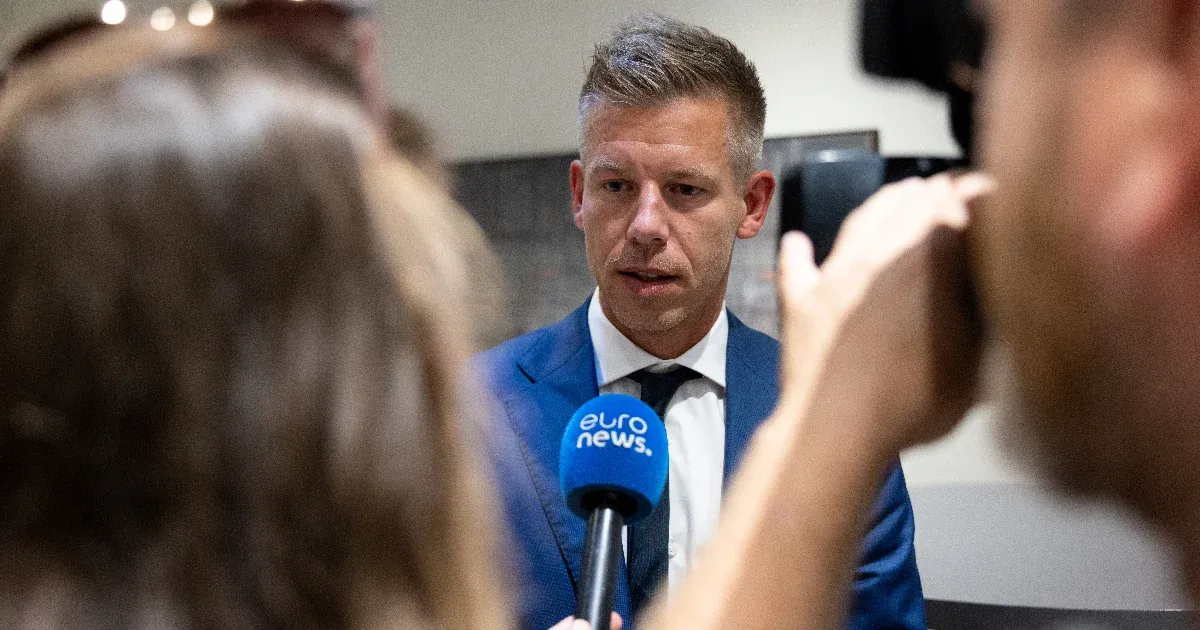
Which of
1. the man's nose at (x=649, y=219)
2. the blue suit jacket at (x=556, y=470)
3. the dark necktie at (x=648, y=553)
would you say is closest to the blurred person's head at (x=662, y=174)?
the man's nose at (x=649, y=219)

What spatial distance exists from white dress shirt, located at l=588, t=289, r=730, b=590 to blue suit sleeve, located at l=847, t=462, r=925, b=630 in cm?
26

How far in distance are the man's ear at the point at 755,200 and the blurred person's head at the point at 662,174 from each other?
94 millimetres

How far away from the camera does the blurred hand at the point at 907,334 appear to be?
24.4 inches

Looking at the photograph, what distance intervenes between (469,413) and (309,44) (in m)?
0.24

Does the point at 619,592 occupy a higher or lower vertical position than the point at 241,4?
lower

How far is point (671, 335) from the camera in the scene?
1.90m

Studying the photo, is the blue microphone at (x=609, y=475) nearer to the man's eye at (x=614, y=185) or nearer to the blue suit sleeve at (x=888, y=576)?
the blue suit sleeve at (x=888, y=576)

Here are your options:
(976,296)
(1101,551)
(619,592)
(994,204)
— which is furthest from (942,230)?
(1101,551)

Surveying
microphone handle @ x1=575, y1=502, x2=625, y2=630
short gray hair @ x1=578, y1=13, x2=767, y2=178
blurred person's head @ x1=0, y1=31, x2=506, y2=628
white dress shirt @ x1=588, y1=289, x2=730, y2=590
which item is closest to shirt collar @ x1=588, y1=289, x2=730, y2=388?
white dress shirt @ x1=588, y1=289, x2=730, y2=590

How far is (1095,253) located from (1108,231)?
1cm

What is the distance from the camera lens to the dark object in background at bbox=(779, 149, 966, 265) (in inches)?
43.1

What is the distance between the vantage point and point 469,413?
24.9 inches

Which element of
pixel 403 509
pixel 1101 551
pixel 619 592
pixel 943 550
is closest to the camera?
pixel 403 509

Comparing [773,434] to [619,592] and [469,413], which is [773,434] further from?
[619,592]
